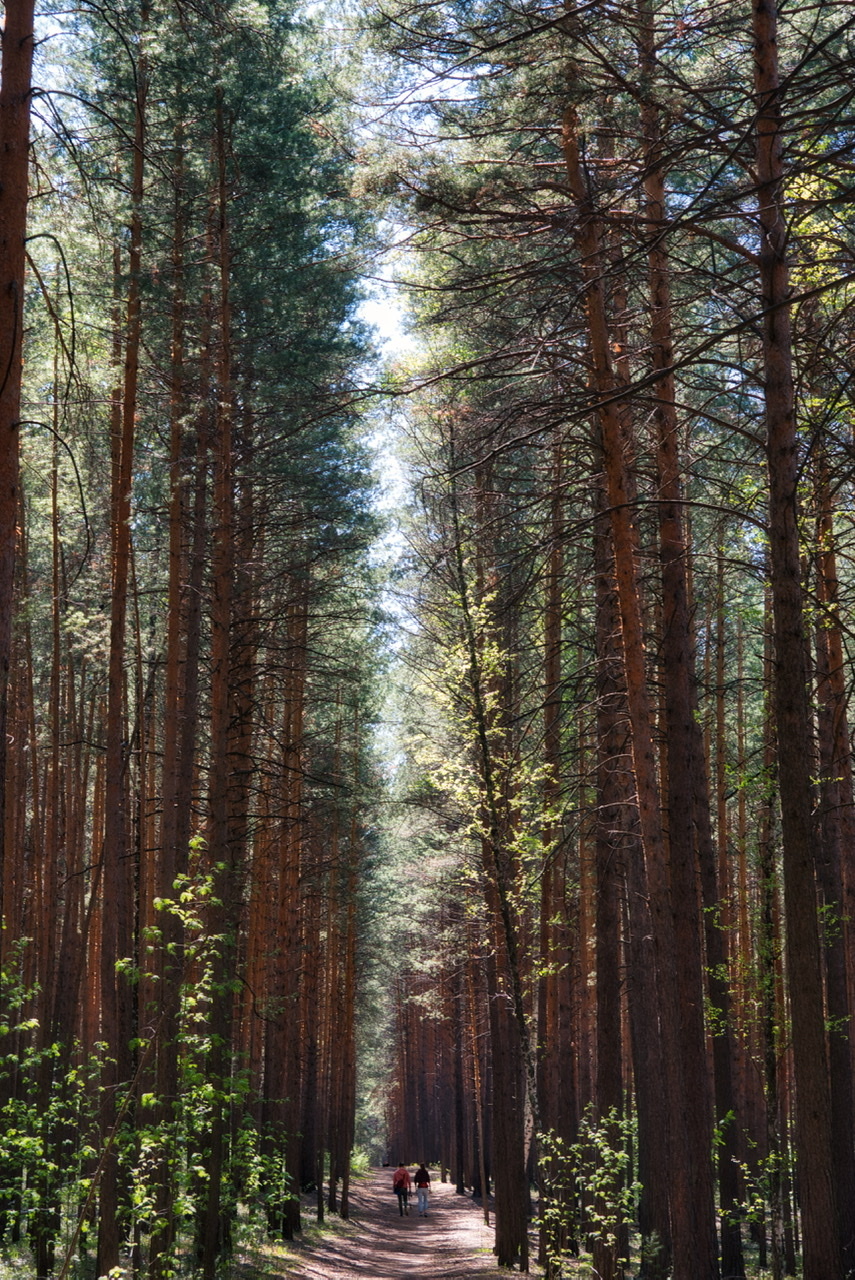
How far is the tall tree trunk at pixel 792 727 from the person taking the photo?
22.5 feet

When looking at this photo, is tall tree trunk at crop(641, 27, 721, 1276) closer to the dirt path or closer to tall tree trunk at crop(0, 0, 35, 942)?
tall tree trunk at crop(0, 0, 35, 942)

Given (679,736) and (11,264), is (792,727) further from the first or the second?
(11,264)

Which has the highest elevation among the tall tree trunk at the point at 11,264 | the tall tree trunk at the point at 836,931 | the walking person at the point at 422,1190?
the tall tree trunk at the point at 11,264

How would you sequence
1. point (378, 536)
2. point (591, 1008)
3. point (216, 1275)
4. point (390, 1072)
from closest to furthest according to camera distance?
point (216, 1275) < point (378, 536) < point (591, 1008) < point (390, 1072)

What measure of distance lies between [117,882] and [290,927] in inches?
422

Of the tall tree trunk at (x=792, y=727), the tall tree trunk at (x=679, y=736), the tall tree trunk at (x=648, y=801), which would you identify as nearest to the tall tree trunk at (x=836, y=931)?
the tall tree trunk at (x=679, y=736)

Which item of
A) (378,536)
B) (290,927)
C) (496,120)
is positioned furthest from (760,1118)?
(496,120)

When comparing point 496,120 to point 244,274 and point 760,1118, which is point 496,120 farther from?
point 760,1118

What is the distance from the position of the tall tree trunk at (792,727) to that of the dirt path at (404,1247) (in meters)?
9.88

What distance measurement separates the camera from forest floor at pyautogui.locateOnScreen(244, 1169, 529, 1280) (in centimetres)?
1670

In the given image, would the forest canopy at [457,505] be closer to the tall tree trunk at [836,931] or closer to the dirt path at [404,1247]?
the tall tree trunk at [836,931]

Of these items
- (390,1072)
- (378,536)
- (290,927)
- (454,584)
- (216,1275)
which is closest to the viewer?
(216,1275)

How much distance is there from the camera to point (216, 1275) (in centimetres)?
1268

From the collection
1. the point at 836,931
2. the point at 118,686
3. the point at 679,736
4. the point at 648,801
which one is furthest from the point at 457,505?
the point at 836,931
